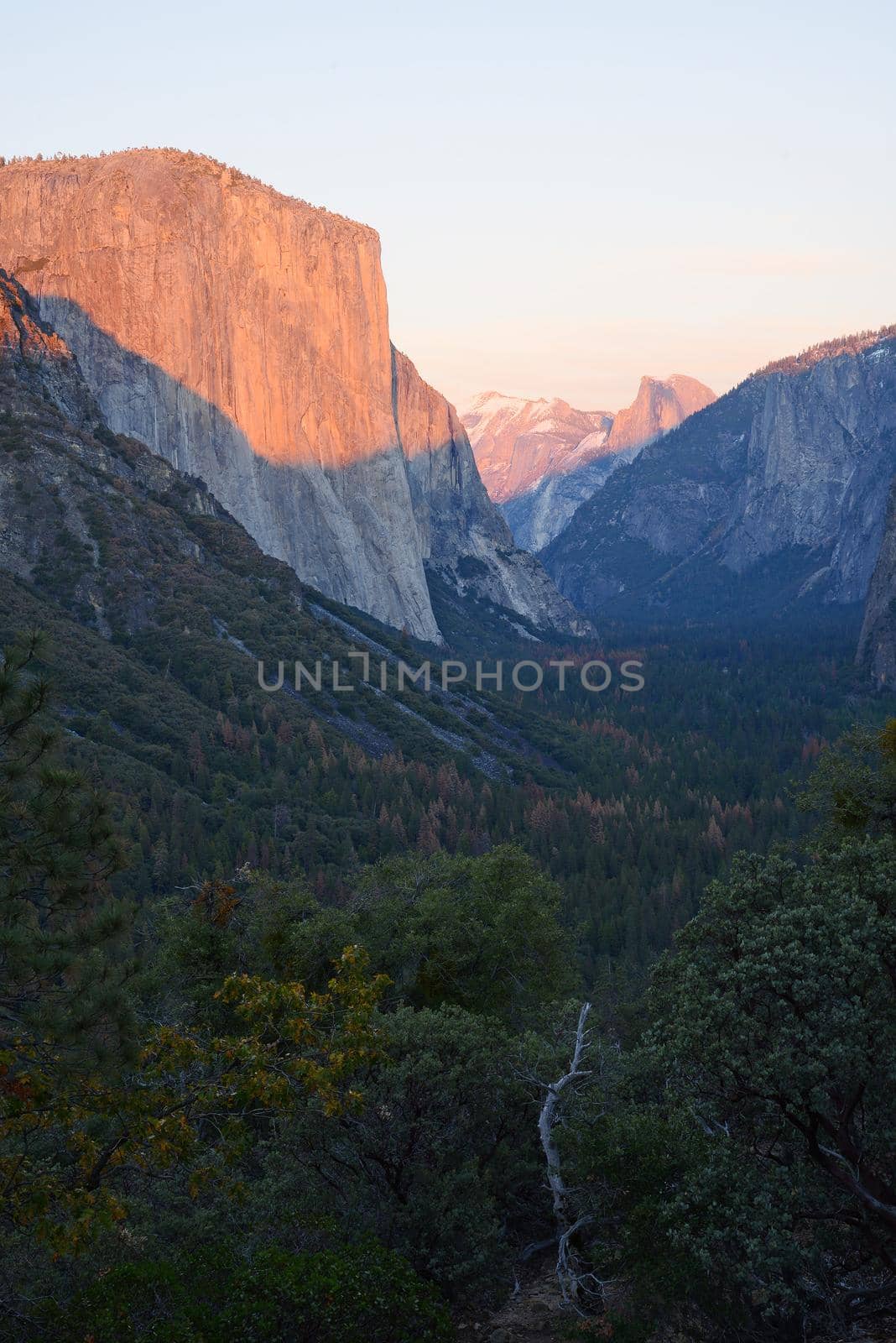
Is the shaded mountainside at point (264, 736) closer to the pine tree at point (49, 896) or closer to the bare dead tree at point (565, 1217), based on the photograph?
the bare dead tree at point (565, 1217)

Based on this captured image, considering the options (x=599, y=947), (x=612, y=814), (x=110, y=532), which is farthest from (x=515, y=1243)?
(x=110, y=532)

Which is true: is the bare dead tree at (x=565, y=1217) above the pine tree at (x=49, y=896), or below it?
below

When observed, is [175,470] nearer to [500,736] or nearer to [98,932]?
[500,736]

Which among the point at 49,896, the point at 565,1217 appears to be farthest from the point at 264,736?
the point at 49,896

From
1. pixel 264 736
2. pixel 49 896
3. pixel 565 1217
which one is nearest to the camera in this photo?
pixel 49 896

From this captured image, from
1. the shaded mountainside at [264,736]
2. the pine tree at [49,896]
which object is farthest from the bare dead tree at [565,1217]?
the shaded mountainside at [264,736]

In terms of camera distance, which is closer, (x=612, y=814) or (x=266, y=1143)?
(x=266, y=1143)

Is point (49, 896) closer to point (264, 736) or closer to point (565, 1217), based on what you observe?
point (565, 1217)

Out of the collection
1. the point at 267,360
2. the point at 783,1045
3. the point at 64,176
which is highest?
the point at 64,176

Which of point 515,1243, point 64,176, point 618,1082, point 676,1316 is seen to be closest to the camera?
point 676,1316

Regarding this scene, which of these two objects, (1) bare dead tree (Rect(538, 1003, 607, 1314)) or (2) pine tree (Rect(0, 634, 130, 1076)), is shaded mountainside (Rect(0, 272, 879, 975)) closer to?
(1) bare dead tree (Rect(538, 1003, 607, 1314))

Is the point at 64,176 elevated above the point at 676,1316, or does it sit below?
above
